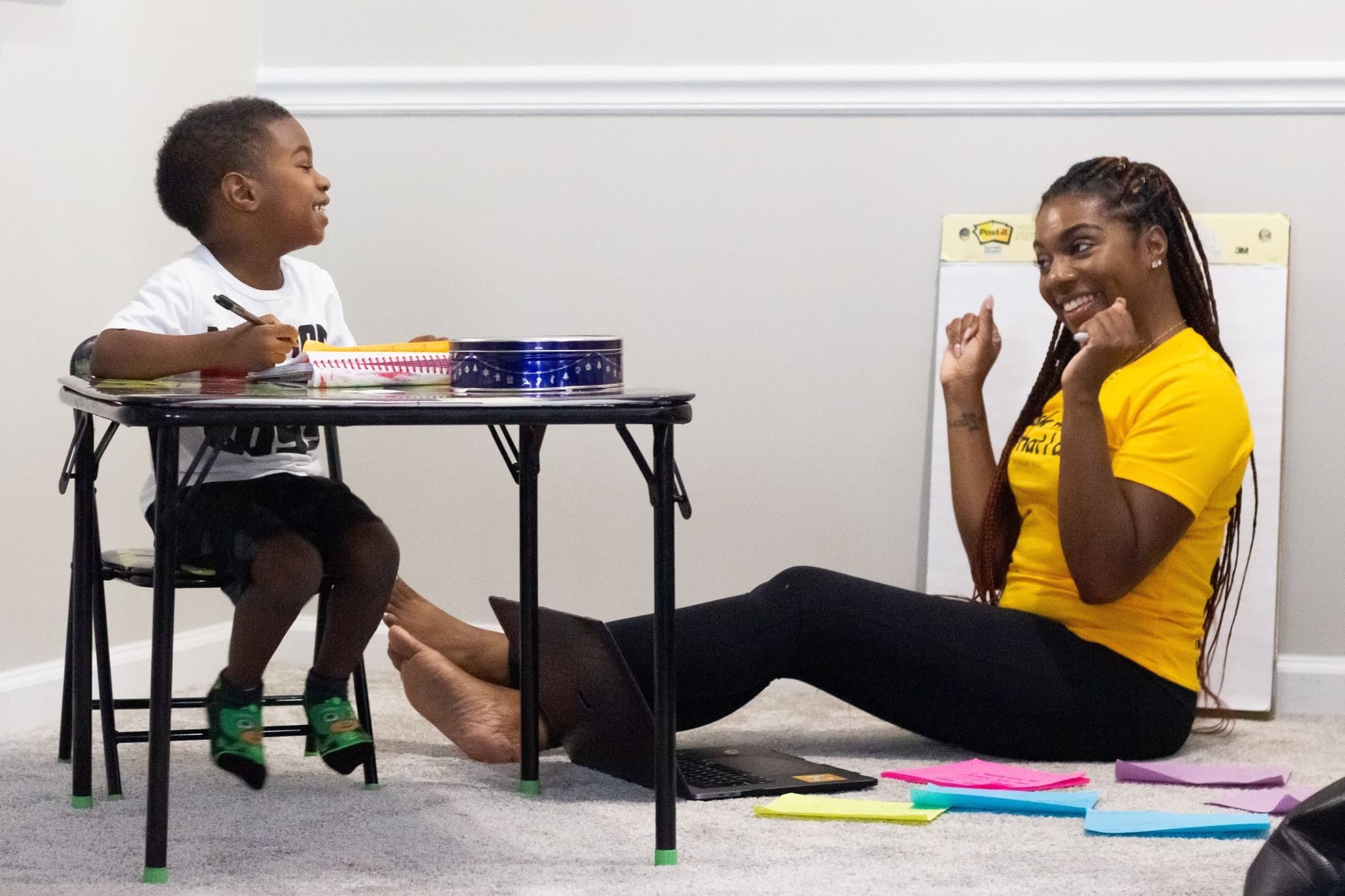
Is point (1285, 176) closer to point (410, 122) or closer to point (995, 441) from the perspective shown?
point (995, 441)

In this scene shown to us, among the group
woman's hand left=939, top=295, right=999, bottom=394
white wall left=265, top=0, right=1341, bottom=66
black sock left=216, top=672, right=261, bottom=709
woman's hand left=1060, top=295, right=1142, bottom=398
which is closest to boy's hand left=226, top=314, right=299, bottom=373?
black sock left=216, top=672, right=261, bottom=709

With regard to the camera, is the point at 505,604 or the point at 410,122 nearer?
the point at 505,604

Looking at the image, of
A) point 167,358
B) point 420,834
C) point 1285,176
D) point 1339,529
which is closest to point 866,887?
point 420,834

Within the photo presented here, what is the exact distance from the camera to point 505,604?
2.17m

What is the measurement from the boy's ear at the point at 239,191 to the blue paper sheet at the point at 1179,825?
52.5 inches

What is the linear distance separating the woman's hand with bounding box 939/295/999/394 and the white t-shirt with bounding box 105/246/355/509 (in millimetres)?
906

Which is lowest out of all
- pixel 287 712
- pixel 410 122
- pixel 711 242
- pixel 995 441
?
pixel 287 712

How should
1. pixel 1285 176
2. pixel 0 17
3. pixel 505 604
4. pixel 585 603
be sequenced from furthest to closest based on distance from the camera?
pixel 585 603, pixel 1285 176, pixel 0 17, pixel 505 604

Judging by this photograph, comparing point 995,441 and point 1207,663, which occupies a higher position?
point 995,441

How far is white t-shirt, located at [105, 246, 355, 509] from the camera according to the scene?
1.96m

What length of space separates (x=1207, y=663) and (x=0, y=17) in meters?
2.18

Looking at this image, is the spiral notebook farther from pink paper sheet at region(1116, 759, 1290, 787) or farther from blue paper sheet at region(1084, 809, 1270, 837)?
pink paper sheet at region(1116, 759, 1290, 787)

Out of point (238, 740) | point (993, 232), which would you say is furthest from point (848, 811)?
point (993, 232)

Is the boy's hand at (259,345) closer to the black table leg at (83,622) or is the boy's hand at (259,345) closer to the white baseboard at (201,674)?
the black table leg at (83,622)
